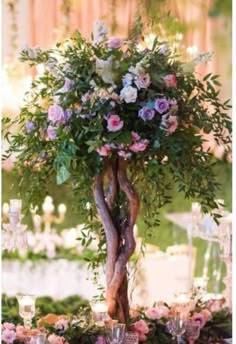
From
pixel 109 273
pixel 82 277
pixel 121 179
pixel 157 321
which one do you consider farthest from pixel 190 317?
pixel 82 277

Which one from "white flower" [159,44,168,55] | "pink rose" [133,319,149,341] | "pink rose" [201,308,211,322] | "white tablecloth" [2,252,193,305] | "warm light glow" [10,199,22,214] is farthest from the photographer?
"white tablecloth" [2,252,193,305]

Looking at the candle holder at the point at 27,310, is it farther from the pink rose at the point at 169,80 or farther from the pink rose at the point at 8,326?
the pink rose at the point at 169,80

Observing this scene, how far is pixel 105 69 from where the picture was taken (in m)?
1.67

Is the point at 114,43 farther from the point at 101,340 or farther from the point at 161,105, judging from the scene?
the point at 101,340

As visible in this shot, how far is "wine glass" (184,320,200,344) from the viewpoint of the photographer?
194cm

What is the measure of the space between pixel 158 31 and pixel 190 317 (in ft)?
2.66

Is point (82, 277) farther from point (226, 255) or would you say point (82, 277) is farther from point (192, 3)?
point (192, 3)

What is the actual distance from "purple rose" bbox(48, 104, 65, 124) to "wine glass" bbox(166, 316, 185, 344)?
640 mm

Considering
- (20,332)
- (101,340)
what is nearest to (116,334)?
(101,340)

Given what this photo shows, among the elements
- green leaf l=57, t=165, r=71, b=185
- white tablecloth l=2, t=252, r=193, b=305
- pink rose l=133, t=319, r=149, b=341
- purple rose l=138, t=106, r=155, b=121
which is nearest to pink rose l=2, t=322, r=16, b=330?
pink rose l=133, t=319, r=149, b=341

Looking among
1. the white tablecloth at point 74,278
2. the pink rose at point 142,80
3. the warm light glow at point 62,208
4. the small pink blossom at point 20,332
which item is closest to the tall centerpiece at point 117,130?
the pink rose at point 142,80

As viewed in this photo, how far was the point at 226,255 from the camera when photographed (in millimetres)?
2547

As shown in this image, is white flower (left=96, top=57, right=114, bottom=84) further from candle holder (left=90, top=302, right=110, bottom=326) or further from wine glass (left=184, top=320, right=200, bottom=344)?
wine glass (left=184, top=320, right=200, bottom=344)

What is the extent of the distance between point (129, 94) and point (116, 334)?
61cm
